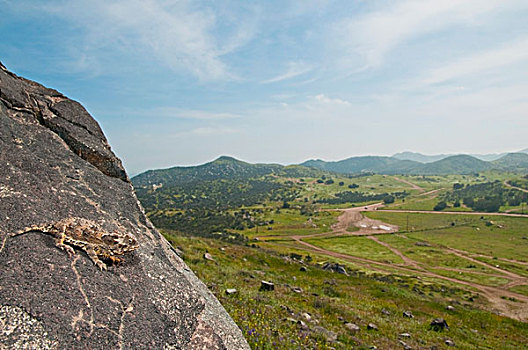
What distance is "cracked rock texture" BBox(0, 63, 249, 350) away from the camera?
18.4 ft

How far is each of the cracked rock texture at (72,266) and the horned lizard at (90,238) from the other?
155 mm

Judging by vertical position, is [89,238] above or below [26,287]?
above

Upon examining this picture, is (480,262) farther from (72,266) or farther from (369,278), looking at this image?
(72,266)

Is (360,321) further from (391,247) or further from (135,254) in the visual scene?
(391,247)

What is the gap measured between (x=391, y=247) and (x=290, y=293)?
123m

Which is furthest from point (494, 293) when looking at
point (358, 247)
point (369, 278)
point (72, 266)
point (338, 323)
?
point (72, 266)

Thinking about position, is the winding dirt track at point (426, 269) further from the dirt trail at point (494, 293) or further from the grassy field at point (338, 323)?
the grassy field at point (338, 323)

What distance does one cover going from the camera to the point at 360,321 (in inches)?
775

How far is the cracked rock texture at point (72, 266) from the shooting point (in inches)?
221

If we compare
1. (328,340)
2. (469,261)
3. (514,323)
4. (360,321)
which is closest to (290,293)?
(360,321)

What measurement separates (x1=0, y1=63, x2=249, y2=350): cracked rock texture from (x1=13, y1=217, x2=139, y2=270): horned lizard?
16cm

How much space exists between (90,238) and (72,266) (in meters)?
0.98

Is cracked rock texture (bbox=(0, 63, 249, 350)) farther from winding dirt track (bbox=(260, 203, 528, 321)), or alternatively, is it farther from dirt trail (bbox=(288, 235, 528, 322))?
winding dirt track (bbox=(260, 203, 528, 321))

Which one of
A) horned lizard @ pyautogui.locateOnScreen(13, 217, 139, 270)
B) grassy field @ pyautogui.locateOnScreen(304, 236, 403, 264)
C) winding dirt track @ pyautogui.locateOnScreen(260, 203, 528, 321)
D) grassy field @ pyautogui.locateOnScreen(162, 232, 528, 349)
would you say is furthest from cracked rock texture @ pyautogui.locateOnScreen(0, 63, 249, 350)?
grassy field @ pyautogui.locateOnScreen(304, 236, 403, 264)
